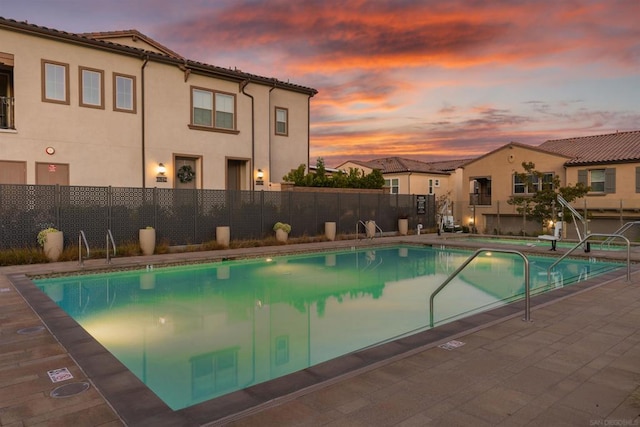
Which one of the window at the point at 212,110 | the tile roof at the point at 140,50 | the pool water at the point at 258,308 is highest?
the tile roof at the point at 140,50

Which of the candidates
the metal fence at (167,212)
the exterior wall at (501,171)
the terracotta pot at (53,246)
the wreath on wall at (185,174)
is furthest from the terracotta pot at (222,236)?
the exterior wall at (501,171)

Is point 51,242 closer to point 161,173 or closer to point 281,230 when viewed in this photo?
point 161,173

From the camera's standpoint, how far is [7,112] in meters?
14.7

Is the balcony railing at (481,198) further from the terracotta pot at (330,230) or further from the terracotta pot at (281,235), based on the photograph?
the terracotta pot at (281,235)

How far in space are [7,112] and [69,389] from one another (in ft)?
49.4

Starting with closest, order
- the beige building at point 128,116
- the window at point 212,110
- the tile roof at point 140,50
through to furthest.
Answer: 1. the tile roof at point 140,50
2. the beige building at point 128,116
3. the window at point 212,110

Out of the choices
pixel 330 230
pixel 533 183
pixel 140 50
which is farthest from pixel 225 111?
pixel 533 183

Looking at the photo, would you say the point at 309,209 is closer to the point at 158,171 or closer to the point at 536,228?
the point at 158,171

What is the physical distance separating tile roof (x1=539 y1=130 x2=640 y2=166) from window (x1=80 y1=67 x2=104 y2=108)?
24681 millimetres

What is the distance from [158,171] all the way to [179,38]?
687 centimetres

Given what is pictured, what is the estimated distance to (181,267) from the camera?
39.2ft

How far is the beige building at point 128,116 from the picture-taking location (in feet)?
45.6

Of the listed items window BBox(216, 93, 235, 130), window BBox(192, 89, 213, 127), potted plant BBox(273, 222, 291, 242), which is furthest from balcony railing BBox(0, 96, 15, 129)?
potted plant BBox(273, 222, 291, 242)

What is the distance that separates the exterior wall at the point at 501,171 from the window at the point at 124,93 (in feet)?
65.3
